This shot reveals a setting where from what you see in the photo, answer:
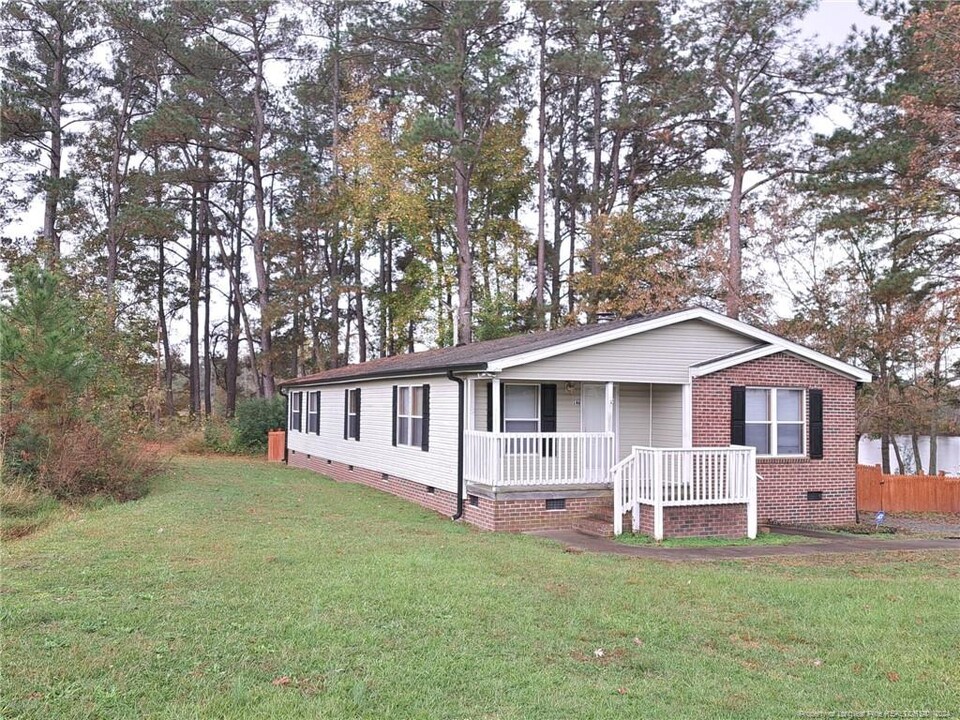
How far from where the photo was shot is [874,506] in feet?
57.5

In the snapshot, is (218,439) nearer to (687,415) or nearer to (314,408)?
(314,408)

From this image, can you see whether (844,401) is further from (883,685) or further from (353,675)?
(353,675)

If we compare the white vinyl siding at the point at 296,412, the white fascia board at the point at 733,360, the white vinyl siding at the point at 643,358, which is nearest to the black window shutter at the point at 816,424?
the white fascia board at the point at 733,360

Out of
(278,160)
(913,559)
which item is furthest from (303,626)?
(278,160)

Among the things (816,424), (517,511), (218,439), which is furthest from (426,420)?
(218,439)

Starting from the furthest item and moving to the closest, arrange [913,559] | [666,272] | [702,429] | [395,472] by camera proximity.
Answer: [666,272] < [395,472] < [702,429] < [913,559]

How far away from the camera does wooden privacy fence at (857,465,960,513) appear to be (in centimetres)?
1750

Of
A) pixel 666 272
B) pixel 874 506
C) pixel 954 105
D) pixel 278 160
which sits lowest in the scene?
pixel 874 506

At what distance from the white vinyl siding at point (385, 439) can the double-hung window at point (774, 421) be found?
4952 mm

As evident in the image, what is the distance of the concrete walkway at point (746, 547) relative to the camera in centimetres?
976

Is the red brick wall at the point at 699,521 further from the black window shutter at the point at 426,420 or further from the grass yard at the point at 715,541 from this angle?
the black window shutter at the point at 426,420

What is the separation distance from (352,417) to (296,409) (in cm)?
684

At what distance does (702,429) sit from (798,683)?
25.9ft

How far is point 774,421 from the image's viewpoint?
43.5 ft
